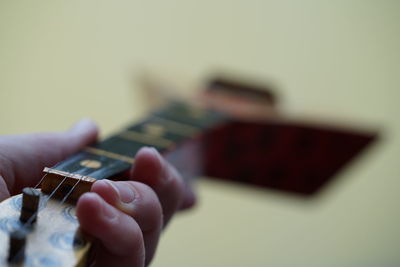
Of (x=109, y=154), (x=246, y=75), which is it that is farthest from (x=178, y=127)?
(x=246, y=75)

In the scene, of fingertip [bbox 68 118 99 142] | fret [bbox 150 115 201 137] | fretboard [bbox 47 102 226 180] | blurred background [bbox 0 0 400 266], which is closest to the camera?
fretboard [bbox 47 102 226 180]

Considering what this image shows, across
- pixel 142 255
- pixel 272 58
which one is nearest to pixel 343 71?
pixel 272 58

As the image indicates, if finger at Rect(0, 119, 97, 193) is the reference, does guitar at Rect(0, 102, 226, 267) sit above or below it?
above

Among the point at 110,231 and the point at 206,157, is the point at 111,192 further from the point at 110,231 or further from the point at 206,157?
the point at 206,157

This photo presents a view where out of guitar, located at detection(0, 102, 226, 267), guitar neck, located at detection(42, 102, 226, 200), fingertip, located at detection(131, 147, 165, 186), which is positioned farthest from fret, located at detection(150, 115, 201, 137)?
fingertip, located at detection(131, 147, 165, 186)

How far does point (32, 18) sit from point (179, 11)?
54 cm

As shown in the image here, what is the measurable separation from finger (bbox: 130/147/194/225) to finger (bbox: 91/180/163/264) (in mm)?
46

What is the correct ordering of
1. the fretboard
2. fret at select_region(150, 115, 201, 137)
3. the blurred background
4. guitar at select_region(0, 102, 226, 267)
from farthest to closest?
the blurred background, fret at select_region(150, 115, 201, 137), the fretboard, guitar at select_region(0, 102, 226, 267)

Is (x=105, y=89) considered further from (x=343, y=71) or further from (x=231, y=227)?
(x=343, y=71)

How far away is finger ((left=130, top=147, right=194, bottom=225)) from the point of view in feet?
1.61

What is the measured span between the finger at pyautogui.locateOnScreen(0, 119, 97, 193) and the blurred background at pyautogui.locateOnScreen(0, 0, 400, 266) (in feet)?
1.86

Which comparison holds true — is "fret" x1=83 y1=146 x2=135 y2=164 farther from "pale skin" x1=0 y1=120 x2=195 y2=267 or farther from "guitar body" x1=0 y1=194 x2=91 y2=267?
"guitar body" x1=0 y1=194 x2=91 y2=267

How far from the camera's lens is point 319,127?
3.16 ft

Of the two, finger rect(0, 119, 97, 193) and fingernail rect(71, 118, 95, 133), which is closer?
finger rect(0, 119, 97, 193)
